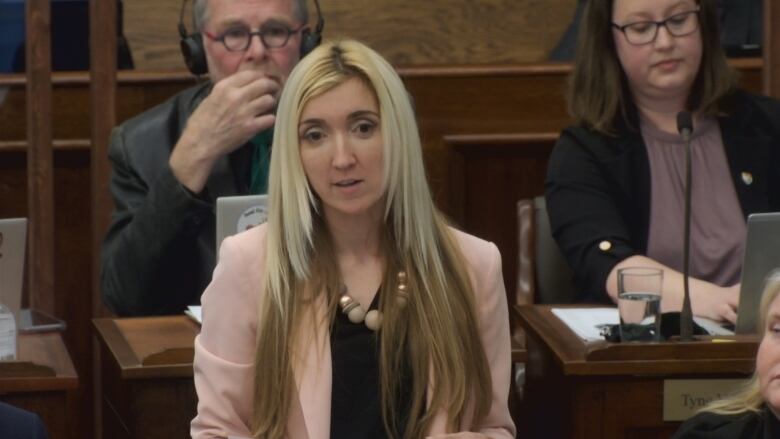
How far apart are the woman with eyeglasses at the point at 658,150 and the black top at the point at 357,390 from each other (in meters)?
1.02

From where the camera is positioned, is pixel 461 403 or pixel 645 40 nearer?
pixel 461 403

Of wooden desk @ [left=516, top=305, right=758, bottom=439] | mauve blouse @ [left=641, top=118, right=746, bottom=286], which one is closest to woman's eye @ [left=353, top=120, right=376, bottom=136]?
wooden desk @ [left=516, top=305, right=758, bottom=439]

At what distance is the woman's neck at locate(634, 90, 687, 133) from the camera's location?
3.56 m

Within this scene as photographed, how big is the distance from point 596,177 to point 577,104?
0.69 ft

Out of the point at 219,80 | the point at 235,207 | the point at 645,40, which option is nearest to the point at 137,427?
the point at 235,207

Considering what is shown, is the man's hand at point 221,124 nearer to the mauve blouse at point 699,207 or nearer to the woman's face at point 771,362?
the mauve blouse at point 699,207

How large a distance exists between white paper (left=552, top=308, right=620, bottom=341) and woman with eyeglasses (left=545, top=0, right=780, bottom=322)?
18 centimetres

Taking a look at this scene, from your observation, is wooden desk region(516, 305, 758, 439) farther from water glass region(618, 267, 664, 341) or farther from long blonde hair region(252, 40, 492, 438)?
long blonde hair region(252, 40, 492, 438)

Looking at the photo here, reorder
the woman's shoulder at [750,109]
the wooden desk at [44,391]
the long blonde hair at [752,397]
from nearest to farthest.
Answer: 1. the long blonde hair at [752,397]
2. the wooden desk at [44,391]
3. the woman's shoulder at [750,109]

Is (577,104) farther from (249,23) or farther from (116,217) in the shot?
(116,217)

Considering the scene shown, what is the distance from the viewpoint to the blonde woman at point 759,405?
2.28m

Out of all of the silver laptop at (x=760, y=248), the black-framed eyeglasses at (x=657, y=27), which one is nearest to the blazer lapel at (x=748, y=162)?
the black-framed eyeglasses at (x=657, y=27)

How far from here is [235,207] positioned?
2.94 metres

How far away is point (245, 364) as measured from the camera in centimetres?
245
